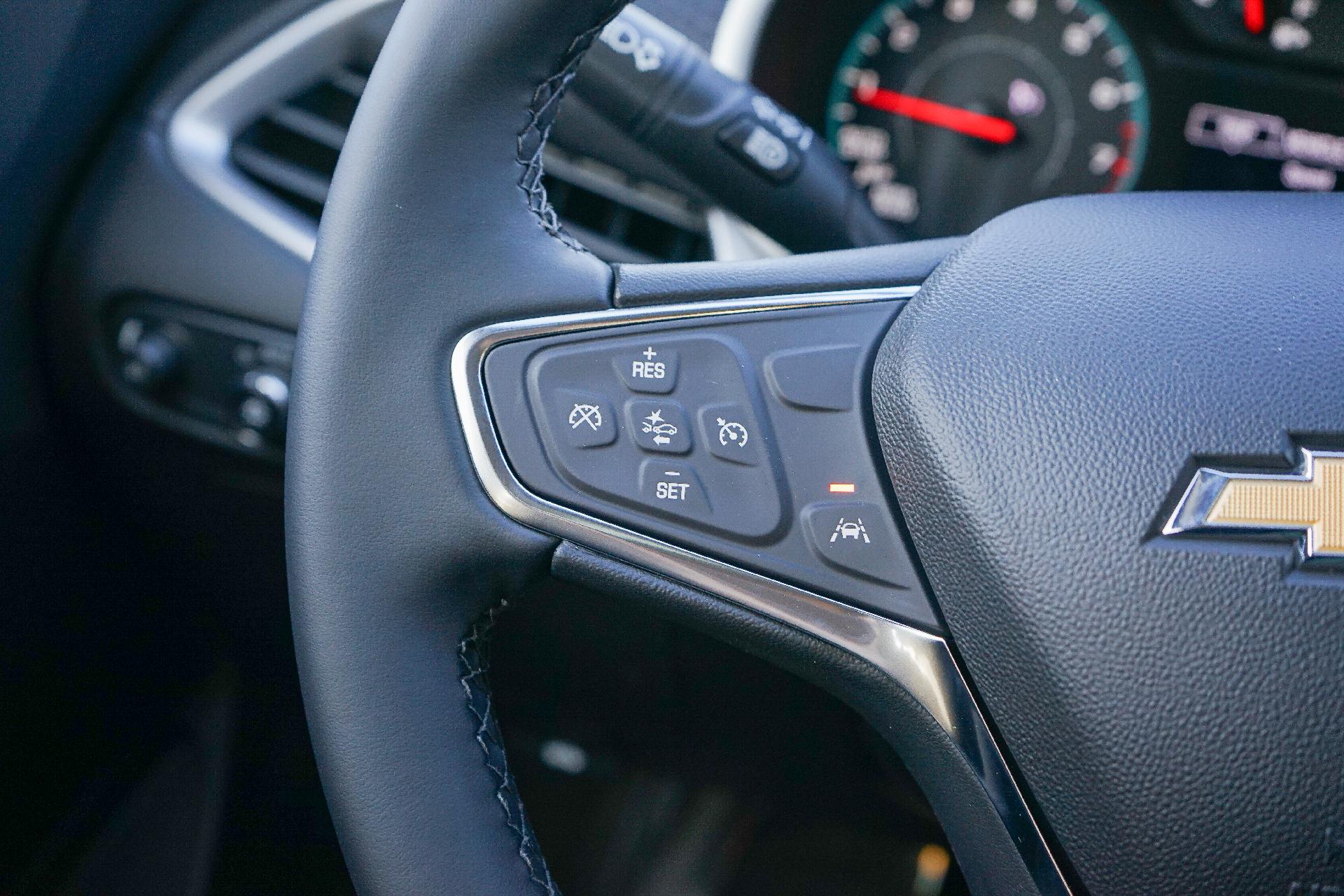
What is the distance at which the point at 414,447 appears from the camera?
0.65 meters

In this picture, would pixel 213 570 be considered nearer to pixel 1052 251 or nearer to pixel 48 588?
pixel 48 588

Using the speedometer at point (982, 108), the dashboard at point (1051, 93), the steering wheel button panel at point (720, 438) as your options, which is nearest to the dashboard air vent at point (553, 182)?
the dashboard at point (1051, 93)

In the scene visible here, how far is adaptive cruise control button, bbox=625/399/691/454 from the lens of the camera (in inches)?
26.5

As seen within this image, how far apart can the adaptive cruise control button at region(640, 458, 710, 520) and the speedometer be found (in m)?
0.80

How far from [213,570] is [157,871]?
35cm

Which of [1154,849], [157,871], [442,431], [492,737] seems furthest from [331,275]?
[157,871]

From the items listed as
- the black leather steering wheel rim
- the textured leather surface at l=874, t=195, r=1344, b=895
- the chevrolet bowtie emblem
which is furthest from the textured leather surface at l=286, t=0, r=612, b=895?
the chevrolet bowtie emblem

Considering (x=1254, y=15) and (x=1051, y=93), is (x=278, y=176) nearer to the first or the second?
(x=1051, y=93)

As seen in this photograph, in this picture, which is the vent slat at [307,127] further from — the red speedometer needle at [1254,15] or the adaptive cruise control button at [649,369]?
the red speedometer needle at [1254,15]

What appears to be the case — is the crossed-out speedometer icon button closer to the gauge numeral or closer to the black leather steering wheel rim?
the black leather steering wheel rim

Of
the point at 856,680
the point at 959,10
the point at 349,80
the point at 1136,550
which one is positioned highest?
the point at 959,10

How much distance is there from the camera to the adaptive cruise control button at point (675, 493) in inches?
26.3

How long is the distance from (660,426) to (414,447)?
135 mm

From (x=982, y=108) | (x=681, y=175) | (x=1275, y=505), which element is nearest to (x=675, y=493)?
(x=1275, y=505)
